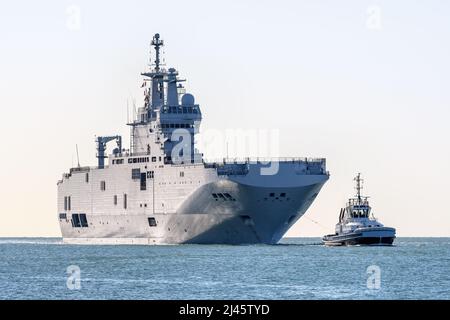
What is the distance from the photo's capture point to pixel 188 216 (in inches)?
4749

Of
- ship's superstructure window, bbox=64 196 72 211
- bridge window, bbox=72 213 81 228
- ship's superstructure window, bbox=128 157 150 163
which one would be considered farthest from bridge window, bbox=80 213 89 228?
ship's superstructure window, bbox=128 157 150 163

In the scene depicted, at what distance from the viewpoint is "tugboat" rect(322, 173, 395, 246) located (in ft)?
408

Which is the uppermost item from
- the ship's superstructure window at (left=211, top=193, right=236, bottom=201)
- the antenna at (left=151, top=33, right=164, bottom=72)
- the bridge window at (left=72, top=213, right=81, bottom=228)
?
the antenna at (left=151, top=33, right=164, bottom=72)

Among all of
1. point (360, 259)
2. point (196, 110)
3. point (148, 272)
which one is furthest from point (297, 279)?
point (196, 110)

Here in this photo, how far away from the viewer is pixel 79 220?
146 metres

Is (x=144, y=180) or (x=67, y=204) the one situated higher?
(x=144, y=180)

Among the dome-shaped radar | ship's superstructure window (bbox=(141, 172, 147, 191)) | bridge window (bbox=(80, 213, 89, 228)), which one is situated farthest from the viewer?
bridge window (bbox=(80, 213, 89, 228))

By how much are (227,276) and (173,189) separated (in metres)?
46.0

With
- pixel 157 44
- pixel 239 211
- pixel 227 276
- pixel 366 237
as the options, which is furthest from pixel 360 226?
pixel 227 276

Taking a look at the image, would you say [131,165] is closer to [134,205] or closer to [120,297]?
[134,205]

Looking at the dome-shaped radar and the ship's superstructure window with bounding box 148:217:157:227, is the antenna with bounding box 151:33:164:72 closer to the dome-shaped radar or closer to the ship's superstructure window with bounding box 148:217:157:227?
the dome-shaped radar

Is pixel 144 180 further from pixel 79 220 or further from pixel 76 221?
pixel 76 221

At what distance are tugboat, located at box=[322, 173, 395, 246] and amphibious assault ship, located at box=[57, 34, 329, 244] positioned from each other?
6974mm
